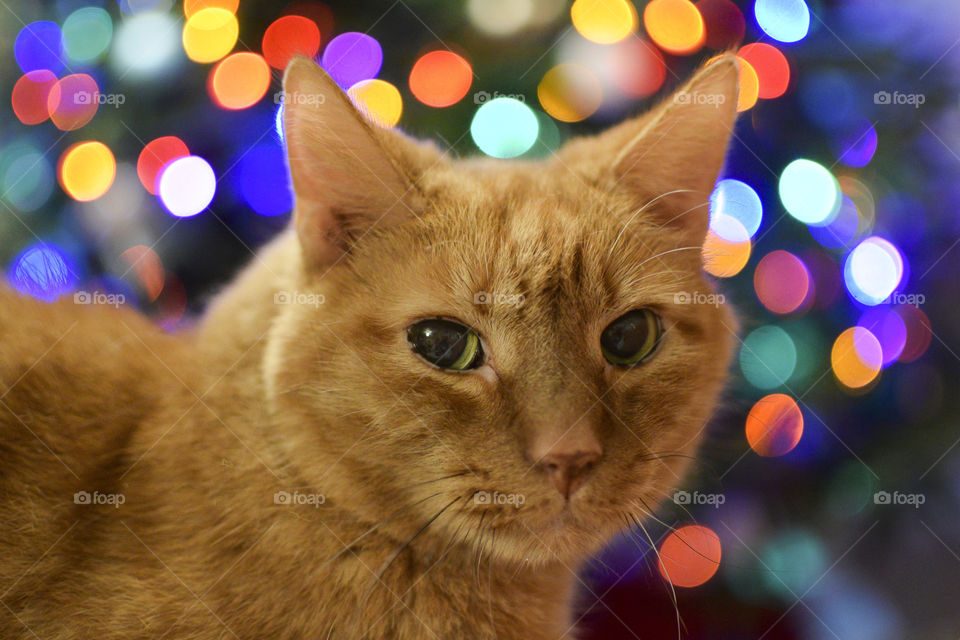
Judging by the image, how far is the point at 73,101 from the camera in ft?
5.94

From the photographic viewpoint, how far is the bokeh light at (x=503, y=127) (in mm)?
1791

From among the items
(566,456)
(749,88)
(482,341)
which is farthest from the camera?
(749,88)

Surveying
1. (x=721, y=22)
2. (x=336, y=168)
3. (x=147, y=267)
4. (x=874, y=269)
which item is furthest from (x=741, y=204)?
(x=147, y=267)

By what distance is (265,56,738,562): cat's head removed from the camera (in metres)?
1.06

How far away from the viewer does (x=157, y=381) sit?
1201 mm

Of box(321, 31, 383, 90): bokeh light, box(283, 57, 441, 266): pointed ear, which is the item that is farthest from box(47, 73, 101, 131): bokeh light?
box(283, 57, 441, 266): pointed ear

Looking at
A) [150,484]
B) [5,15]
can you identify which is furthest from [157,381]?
[5,15]

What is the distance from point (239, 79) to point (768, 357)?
5.21ft

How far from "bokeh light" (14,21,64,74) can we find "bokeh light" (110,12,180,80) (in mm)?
159

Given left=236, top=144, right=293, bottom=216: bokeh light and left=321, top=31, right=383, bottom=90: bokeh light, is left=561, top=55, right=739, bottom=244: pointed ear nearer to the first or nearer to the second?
left=321, top=31, right=383, bottom=90: bokeh light

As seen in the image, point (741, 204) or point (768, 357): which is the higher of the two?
point (741, 204)

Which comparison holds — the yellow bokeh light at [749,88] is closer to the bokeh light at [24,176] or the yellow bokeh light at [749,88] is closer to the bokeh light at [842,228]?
the bokeh light at [842,228]

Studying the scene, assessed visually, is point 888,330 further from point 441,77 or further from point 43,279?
point 43,279

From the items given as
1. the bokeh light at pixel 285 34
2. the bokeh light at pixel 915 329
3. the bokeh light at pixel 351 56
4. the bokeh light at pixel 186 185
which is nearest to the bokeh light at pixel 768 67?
the bokeh light at pixel 915 329
